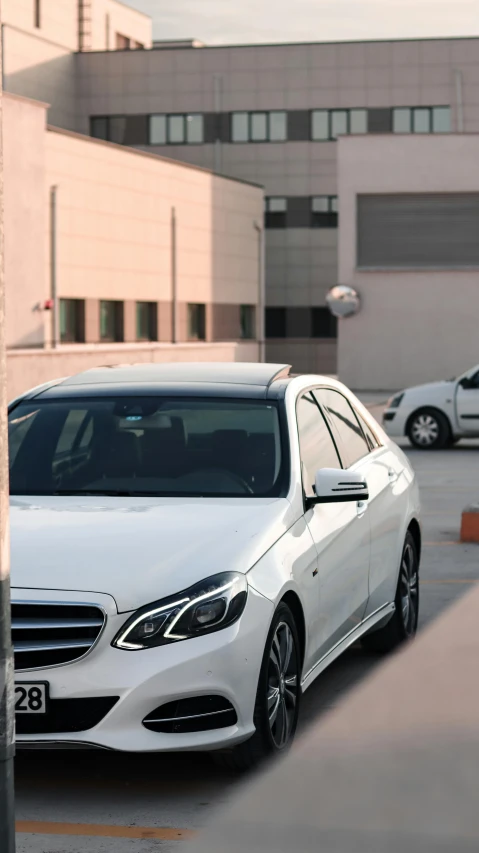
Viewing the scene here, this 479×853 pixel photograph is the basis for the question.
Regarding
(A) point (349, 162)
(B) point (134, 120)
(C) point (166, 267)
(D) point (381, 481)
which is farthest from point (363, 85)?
(D) point (381, 481)

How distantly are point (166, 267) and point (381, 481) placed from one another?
44.1 metres

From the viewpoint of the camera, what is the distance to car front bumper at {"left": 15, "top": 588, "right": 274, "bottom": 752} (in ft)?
17.2

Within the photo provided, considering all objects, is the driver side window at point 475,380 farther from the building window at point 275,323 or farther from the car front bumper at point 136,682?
the building window at point 275,323

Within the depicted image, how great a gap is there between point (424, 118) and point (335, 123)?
12.5 feet

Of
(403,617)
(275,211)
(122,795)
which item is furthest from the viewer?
(275,211)

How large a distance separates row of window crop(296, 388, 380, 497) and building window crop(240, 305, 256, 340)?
51.0m

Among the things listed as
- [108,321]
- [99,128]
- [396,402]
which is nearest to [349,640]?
[396,402]

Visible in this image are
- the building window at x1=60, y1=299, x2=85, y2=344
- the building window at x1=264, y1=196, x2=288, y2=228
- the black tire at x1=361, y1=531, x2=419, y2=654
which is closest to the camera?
the black tire at x1=361, y1=531, x2=419, y2=654

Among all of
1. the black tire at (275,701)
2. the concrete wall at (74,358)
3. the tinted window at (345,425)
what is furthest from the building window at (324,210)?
the black tire at (275,701)

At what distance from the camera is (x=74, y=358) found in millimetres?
33031

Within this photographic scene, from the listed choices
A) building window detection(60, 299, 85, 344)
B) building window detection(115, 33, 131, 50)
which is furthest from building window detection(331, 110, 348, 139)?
building window detection(60, 299, 85, 344)

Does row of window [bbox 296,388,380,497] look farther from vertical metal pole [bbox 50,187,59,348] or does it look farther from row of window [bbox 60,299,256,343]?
row of window [bbox 60,299,256,343]

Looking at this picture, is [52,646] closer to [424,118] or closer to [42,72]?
[42,72]

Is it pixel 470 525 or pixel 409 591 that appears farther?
pixel 470 525
